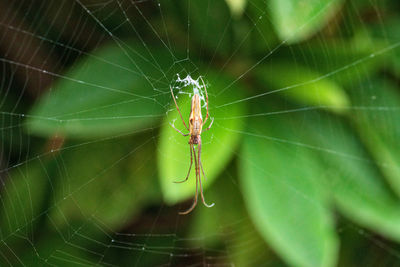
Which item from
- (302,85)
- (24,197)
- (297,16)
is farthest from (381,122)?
(24,197)

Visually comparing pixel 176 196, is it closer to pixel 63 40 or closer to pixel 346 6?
pixel 63 40

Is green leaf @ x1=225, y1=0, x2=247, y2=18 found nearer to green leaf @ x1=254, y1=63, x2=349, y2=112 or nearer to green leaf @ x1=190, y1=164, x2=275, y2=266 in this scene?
green leaf @ x1=254, y1=63, x2=349, y2=112

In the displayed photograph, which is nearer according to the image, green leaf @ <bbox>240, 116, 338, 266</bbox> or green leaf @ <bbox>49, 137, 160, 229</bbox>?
green leaf @ <bbox>240, 116, 338, 266</bbox>

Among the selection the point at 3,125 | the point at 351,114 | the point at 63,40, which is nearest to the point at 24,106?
the point at 3,125

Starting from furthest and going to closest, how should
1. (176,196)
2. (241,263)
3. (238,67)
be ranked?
(241,263), (238,67), (176,196)

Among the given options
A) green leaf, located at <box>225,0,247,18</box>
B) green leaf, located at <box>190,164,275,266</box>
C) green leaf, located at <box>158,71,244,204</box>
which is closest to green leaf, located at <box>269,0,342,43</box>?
green leaf, located at <box>225,0,247,18</box>

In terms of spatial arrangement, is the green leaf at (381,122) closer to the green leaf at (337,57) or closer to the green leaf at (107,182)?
the green leaf at (337,57)
